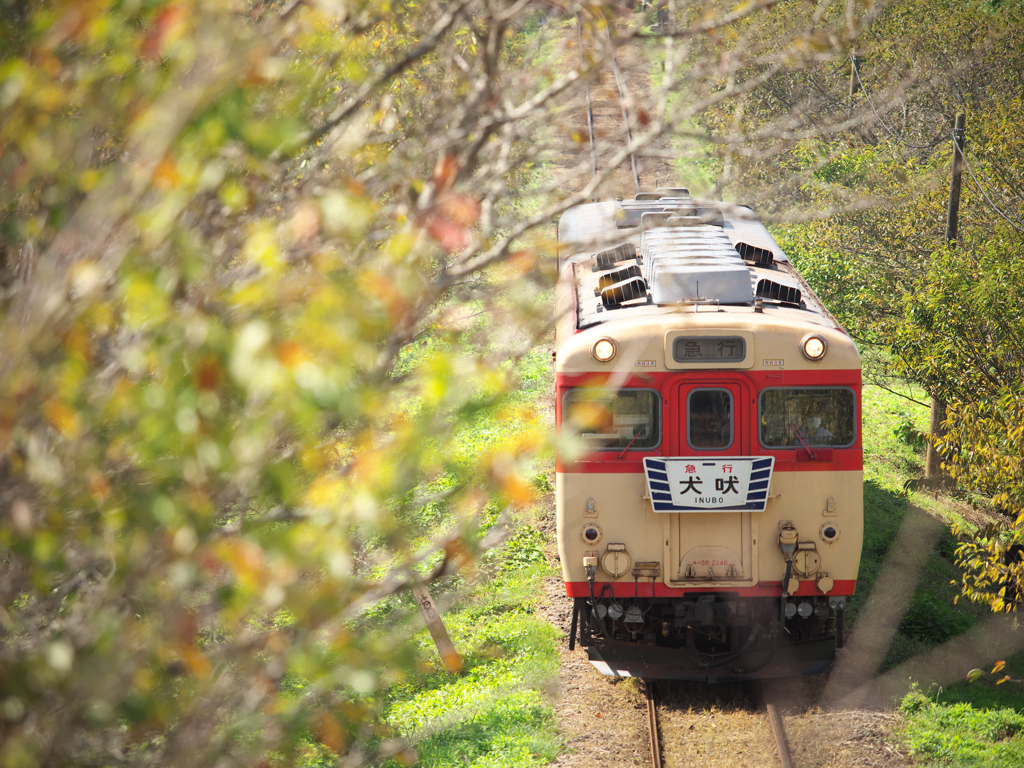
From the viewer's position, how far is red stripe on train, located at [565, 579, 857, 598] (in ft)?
25.1

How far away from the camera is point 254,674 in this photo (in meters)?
2.62

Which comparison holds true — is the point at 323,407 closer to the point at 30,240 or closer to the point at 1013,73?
the point at 30,240

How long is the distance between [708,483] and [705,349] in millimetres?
1132

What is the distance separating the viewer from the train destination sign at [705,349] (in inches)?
294

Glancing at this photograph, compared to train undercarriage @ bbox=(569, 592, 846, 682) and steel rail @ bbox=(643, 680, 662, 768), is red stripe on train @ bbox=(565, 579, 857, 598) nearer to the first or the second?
train undercarriage @ bbox=(569, 592, 846, 682)

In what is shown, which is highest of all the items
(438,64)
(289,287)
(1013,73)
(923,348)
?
(438,64)

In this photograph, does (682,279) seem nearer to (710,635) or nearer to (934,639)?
(710,635)

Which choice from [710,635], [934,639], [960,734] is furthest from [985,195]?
[710,635]

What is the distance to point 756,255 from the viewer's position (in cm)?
912

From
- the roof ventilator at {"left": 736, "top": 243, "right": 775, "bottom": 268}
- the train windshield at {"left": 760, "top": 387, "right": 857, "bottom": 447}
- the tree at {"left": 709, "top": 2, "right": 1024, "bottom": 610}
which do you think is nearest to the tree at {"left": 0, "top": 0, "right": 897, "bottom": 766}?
the tree at {"left": 709, "top": 2, "right": 1024, "bottom": 610}

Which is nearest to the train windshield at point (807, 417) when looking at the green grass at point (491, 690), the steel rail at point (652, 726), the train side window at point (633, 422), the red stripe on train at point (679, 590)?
the train side window at point (633, 422)

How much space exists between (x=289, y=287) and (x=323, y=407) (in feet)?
1.63

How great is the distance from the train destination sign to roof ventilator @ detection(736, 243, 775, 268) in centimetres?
192

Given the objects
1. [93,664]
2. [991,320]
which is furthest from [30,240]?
[991,320]
